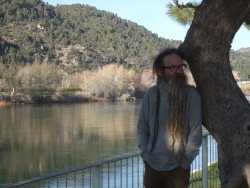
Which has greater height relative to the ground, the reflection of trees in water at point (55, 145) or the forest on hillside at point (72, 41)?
the forest on hillside at point (72, 41)

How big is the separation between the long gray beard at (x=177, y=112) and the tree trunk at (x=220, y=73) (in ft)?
1.01

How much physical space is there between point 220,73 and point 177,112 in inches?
21.1

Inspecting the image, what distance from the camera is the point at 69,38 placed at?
12475 centimetres

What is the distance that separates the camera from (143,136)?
7.23ft

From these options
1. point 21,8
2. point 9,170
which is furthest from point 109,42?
point 9,170

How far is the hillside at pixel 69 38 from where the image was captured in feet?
323

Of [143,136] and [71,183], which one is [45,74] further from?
[143,136]

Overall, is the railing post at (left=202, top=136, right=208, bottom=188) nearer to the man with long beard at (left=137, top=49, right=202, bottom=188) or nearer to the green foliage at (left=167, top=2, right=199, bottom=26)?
the man with long beard at (left=137, top=49, right=202, bottom=188)

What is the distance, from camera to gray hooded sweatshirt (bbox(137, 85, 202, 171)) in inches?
79.5

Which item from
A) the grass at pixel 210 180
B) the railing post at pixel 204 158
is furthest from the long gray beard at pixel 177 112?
the grass at pixel 210 180

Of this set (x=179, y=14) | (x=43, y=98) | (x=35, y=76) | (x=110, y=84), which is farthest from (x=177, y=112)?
(x=110, y=84)

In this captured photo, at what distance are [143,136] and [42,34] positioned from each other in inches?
4809

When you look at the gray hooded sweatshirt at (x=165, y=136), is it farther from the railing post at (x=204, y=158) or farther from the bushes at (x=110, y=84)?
the bushes at (x=110, y=84)

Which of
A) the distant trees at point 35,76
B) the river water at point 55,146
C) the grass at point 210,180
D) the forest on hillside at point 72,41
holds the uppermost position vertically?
the forest on hillside at point 72,41
